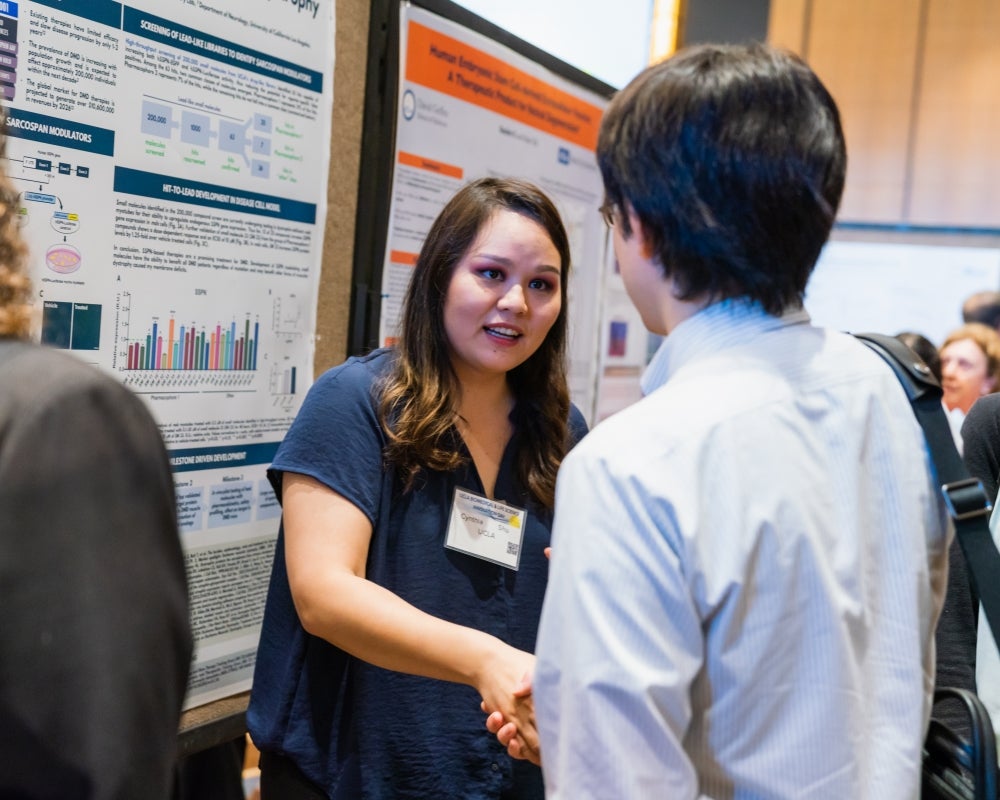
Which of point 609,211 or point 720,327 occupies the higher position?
point 609,211

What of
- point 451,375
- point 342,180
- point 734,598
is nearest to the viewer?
point 734,598

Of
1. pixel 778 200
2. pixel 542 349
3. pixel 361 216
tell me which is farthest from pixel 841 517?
pixel 361 216

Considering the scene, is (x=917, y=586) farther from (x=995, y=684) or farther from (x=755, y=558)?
(x=995, y=684)

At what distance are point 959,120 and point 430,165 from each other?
556cm

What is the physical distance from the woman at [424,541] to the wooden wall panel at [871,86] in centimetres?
568

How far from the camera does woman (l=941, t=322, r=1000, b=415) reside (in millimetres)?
4031

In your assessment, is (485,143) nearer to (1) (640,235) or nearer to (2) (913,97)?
(1) (640,235)

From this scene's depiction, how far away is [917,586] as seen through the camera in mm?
887

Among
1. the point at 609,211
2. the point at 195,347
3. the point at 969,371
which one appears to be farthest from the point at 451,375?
the point at 969,371

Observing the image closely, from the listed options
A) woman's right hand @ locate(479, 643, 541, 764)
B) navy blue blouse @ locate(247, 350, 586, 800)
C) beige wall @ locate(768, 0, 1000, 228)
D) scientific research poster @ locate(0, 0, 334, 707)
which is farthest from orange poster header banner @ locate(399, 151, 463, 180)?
beige wall @ locate(768, 0, 1000, 228)

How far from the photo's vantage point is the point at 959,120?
21.7 feet

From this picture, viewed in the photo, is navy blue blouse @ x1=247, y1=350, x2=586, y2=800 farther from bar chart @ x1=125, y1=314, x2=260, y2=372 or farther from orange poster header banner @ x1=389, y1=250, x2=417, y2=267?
orange poster header banner @ x1=389, y1=250, x2=417, y2=267

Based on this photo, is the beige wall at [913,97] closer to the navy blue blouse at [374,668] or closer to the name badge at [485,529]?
the name badge at [485,529]

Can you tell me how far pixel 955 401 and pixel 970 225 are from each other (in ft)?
9.94
